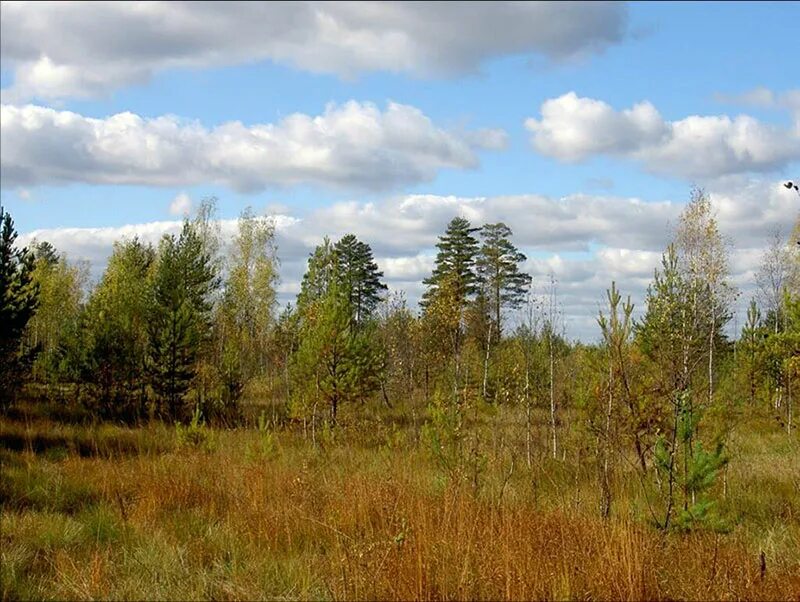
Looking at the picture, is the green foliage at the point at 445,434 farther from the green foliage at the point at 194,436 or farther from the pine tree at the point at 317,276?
the pine tree at the point at 317,276

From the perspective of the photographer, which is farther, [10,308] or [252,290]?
[252,290]

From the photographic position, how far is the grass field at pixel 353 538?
14.1ft

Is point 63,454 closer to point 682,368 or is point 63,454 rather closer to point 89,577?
point 89,577

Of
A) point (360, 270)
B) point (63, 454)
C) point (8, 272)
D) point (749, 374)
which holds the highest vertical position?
point (360, 270)

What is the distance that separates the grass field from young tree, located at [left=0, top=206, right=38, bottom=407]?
10119 mm

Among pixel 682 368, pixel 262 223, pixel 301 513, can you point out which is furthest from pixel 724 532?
pixel 262 223

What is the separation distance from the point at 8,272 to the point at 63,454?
10.4m

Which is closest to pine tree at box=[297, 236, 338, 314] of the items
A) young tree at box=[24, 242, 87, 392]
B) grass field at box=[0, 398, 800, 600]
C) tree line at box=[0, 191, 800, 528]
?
tree line at box=[0, 191, 800, 528]

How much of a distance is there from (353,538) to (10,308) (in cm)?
1900

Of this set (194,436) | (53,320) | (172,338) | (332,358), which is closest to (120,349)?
(172,338)

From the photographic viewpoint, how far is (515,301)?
45.6 m

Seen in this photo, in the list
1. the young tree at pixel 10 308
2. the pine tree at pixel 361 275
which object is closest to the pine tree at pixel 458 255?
the pine tree at pixel 361 275

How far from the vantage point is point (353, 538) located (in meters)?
5.73

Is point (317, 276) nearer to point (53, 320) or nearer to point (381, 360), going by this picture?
point (381, 360)
